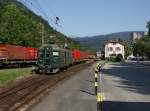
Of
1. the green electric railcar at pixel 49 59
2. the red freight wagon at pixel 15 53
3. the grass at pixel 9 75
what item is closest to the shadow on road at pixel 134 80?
the green electric railcar at pixel 49 59

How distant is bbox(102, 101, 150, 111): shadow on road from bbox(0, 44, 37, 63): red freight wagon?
3528 cm

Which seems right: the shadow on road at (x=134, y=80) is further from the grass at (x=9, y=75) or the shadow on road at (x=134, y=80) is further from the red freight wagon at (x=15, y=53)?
the red freight wagon at (x=15, y=53)

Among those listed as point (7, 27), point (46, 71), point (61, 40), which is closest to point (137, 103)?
point (46, 71)

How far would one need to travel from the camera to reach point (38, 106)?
18656 millimetres

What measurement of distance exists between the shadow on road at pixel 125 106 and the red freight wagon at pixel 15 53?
116 ft

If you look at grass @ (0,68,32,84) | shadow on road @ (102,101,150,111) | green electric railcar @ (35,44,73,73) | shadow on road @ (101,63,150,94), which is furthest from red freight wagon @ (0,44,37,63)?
shadow on road @ (102,101,150,111)

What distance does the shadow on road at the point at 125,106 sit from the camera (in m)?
17.1

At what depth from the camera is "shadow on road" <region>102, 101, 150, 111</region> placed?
56.2ft

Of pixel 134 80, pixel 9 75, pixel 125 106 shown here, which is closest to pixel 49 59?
pixel 9 75

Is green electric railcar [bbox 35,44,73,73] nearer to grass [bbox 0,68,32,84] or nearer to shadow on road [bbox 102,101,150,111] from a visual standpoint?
grass [bbox 0,68,32,84]

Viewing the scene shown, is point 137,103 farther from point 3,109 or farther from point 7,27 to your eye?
point 7,27

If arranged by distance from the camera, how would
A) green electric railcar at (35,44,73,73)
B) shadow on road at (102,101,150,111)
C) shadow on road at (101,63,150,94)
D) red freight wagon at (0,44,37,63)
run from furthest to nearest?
red freight wagon at (0,44,37,63) → green electric railcar at (35,44,73,73) → shadow on road at (101,63,150,94) → shadow on road at (102,101,150,111)

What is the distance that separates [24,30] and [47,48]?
112 feet

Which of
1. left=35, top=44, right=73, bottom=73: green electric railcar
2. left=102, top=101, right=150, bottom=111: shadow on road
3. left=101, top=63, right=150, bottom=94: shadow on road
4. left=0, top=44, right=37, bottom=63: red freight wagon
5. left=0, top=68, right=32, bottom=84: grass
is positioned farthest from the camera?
left=0, top=44, right=37, bottom=63: red freight wagon
